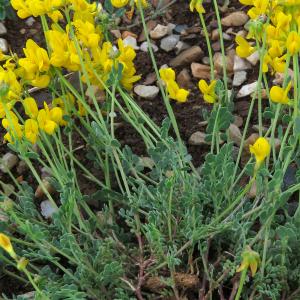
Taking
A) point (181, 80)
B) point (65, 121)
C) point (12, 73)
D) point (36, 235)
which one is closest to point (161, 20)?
point (181, 80)

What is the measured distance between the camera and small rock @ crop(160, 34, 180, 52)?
2.26 meters

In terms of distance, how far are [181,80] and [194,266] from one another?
0.79 metres

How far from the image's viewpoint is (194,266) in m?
1.50

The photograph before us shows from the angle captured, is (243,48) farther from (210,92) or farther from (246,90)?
(246,90)

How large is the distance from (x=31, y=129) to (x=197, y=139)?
63cm

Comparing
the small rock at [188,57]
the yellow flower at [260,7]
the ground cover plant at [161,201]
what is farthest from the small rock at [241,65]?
the yellow flower at [260,7]

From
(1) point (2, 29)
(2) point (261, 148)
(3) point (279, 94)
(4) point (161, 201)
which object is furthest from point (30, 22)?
(2) point (261, 148)

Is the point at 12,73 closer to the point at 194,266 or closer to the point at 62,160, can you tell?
the point at 62,160

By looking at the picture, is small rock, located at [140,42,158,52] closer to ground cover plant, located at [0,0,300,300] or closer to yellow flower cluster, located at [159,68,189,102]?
ground cover plant, located at [0,0,300,300]

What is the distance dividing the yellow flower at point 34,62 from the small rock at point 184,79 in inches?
28.4

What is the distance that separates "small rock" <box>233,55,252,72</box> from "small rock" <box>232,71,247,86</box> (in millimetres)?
15

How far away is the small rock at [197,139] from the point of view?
6.30 feet

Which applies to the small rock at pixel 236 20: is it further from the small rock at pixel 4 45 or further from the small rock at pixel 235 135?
the small rock at pixel 4 45

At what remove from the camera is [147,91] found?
212 centimetres
